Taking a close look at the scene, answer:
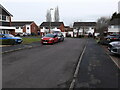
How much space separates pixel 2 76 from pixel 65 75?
246 centimetres

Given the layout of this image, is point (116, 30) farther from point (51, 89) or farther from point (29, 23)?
point (51, 89)

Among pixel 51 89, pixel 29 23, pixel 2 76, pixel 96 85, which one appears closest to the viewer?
pixel 51 89

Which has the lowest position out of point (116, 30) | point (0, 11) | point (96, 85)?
point (96, 85)

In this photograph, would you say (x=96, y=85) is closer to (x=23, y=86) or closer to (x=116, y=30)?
(x=23, y=86)

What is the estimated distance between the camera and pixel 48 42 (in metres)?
21.6

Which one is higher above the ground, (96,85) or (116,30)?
(116,30)

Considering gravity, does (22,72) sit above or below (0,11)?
below

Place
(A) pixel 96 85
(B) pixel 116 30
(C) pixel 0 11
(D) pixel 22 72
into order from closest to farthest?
(A) pixel 96 85 → (D) pixel 22 72 → (C) pixel 0 11 → (B) pixel 116 30

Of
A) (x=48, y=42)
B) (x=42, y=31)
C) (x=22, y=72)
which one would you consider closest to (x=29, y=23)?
(x=42, y=31)

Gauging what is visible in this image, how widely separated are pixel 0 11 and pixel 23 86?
38.4 meters

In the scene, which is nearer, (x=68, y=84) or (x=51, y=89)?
(x=51, y=89)

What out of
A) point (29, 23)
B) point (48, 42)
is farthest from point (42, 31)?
point (48, 42)

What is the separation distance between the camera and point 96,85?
4.90m

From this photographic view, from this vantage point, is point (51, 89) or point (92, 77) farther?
point (92, 77)
